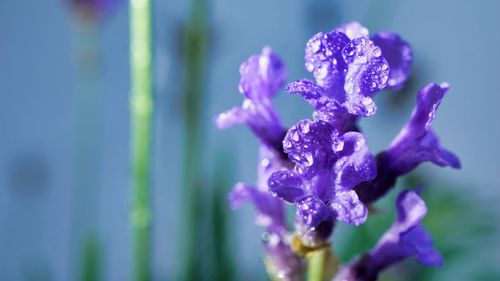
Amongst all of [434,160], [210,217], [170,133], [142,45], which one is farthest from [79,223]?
[434,160]

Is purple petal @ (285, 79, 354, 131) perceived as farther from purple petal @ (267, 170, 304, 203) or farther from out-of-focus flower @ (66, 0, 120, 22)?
out-of-focus flower @ (66, 0, 120, 22)

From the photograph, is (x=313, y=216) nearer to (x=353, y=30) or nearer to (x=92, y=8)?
(x=353, y=30)

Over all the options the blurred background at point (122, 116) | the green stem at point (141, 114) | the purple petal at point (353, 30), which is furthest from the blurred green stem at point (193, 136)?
the blurred background at point (122, 116)

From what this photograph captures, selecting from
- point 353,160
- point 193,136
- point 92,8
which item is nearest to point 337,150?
point 353,160

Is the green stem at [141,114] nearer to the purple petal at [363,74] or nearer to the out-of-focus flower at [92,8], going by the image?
the purple petal at [363,74]

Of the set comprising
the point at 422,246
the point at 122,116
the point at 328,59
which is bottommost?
the point at 422,246

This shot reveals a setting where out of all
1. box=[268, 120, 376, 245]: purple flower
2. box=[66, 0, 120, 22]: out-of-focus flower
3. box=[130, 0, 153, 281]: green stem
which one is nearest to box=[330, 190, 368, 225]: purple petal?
box=[268, 120, 376, 245]: purple flower

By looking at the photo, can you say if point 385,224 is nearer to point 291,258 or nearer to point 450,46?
point 291,258
